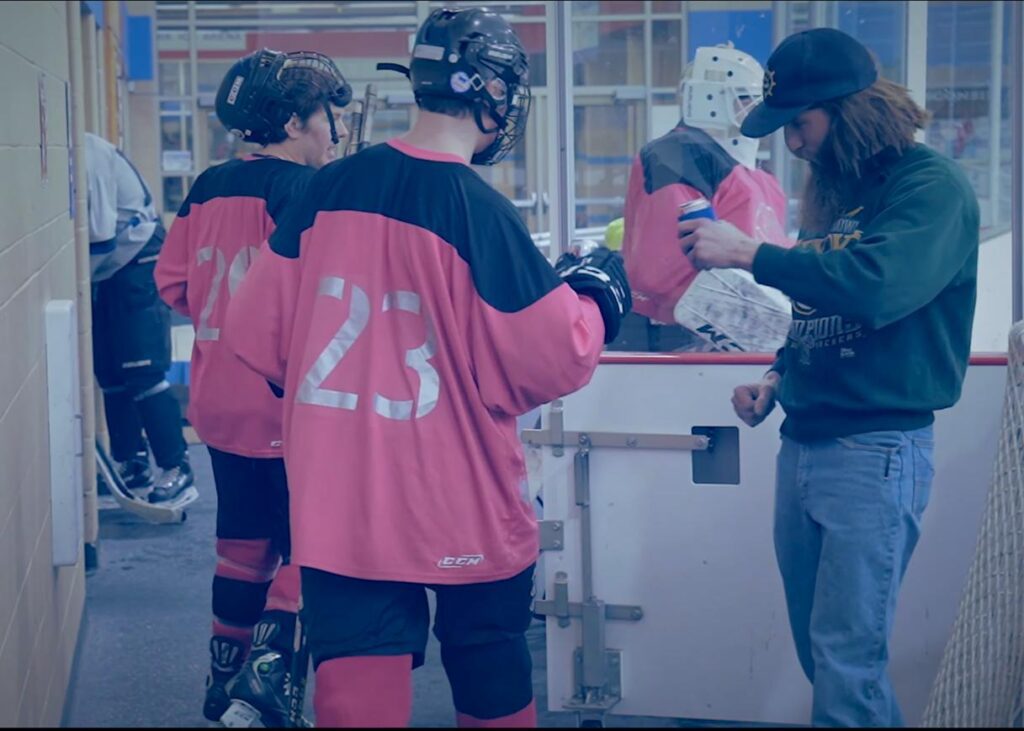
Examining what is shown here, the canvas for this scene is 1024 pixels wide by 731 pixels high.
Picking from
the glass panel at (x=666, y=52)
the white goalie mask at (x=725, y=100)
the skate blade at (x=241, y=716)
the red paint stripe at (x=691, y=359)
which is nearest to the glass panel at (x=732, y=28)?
the glass panel at (x=666, y=52)

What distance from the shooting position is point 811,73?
8.69 ft

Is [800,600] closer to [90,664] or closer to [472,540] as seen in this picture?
[472,540]

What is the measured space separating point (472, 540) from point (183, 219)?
1634mm

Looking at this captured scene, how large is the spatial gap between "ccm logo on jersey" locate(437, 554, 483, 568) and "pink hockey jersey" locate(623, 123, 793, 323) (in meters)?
1.46

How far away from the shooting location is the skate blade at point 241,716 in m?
3.46

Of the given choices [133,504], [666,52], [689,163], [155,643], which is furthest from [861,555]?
[133,504]

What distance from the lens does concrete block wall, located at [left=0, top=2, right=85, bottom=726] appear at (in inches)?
111

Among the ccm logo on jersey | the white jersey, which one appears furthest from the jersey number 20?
the white jersey

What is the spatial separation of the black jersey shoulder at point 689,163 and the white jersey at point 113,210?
265 centimetres

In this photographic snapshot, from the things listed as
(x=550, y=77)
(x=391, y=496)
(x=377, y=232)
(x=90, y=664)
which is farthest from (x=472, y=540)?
(x=90, y=664)

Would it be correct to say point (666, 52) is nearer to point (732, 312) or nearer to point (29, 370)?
point (732, 312)

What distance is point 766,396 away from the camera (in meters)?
2.96

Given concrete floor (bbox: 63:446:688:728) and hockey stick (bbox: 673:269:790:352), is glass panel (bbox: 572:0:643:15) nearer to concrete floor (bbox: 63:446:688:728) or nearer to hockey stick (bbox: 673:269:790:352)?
hockey stick (bbox: 673:269:790:352)

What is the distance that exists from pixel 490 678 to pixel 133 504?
408cm
